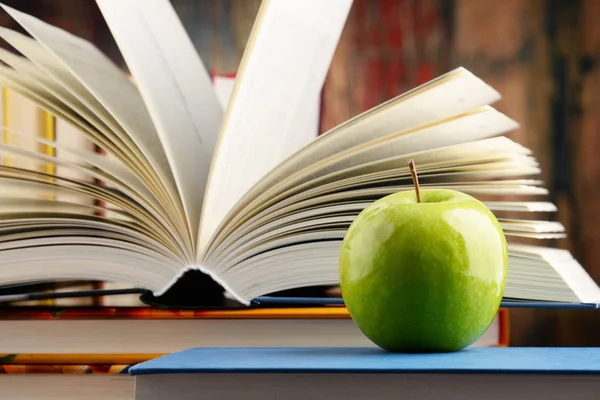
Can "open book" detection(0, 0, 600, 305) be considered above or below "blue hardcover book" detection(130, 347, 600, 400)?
above

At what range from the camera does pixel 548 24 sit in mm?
979

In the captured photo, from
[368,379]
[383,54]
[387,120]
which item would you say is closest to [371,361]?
[368,379]

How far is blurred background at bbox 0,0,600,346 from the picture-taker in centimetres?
94

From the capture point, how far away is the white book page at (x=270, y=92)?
0.66 meters

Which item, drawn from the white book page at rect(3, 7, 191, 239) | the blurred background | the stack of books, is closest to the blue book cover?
the stack of books

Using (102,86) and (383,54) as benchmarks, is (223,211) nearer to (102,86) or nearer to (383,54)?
(102,86)

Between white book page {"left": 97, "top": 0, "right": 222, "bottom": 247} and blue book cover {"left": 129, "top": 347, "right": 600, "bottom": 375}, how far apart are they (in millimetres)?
216

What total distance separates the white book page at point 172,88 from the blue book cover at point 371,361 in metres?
0.22

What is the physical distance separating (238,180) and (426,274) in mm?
262

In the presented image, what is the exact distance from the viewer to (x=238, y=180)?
69 centimetres

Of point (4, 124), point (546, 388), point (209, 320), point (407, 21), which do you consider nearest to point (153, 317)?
point (209, 320)

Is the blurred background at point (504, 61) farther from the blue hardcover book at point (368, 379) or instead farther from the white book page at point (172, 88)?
the blue hardcover book at point (368, 379)

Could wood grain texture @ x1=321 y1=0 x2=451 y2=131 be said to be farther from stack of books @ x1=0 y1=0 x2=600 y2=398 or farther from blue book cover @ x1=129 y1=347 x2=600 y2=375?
blue book cover @ x1=129 y1=347 x2=600 y2=375

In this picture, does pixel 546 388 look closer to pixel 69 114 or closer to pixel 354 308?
pixel 354 308
